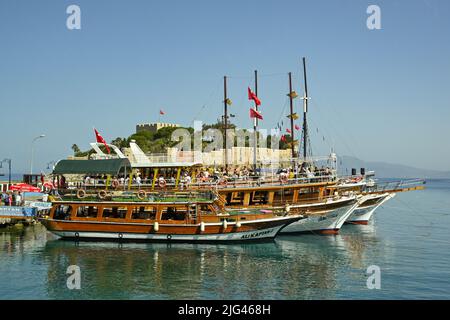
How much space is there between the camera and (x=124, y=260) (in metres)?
24.1

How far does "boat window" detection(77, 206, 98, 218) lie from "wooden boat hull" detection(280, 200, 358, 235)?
40.9ft

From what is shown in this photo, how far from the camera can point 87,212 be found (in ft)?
98.1

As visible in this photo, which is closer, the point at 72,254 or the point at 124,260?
the point at 124,260

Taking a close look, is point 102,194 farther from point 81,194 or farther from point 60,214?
point 60,214

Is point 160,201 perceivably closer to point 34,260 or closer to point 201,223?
point 201,223

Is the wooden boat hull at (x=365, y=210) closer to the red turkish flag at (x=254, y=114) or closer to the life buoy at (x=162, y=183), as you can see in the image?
the red turkish flag at (x=254, y=114)

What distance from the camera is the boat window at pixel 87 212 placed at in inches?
1173

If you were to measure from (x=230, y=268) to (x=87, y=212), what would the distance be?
461 inches

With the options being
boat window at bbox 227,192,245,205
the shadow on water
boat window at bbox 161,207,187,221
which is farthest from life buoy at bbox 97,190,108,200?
boat window at bbox 227,192,245,205

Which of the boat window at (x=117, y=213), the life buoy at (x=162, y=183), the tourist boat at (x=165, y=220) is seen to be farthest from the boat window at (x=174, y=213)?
the life buoy at (x=162, y=183)

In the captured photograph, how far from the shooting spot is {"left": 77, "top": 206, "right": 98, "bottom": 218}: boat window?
29.8 meters

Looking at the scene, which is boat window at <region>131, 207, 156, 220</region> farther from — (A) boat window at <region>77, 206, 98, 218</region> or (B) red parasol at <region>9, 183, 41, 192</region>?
(B) red parasol at <region>9, 183, 41, 192</region>
